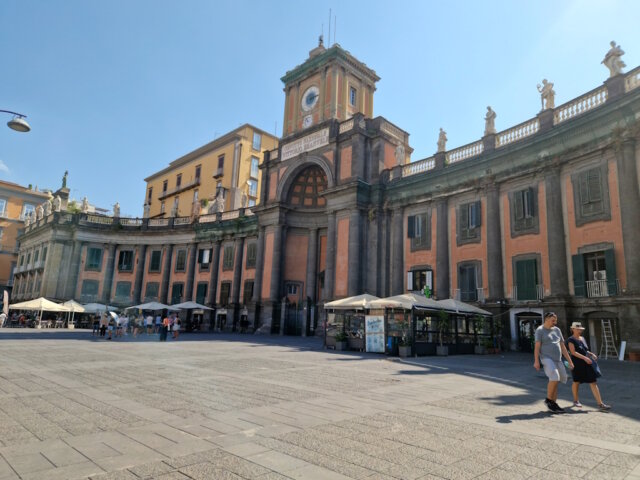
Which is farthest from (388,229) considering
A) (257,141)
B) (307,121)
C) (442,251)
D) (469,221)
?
(257,141)

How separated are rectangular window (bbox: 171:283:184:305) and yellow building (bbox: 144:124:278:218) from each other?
834cm

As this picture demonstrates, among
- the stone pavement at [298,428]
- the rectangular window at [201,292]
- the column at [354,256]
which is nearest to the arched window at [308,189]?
the column at [354,256]

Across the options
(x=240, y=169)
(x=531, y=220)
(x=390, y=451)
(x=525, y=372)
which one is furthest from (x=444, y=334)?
(x=240, y=169)

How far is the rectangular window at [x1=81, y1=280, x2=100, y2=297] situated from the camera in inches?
1773

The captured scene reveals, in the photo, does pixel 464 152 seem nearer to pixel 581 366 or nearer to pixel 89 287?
pixel 581 366

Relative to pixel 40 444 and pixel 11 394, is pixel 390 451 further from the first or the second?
pixel 11 394

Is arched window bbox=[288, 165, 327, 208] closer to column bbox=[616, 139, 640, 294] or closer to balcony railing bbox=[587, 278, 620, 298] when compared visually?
balcony railing bbox=[587, 278, 620, 298]

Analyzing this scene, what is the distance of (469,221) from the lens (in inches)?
970

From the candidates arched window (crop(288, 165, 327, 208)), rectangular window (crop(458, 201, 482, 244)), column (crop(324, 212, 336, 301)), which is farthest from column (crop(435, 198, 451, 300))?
arched window (crop(288, 165, 327, 208))

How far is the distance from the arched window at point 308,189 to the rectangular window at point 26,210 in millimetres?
47228

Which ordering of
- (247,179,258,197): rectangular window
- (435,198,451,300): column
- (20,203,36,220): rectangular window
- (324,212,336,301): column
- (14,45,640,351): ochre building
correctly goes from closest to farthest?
→ (14,45,640,351): ochre building < (435,198,451,300): column < (324,212,336,301): column < (247,179,258,197): rectangular window < (20,203,36,220): rectangular window

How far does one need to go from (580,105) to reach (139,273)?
138ft

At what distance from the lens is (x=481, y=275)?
23.5m

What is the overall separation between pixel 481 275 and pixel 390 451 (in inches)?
817
